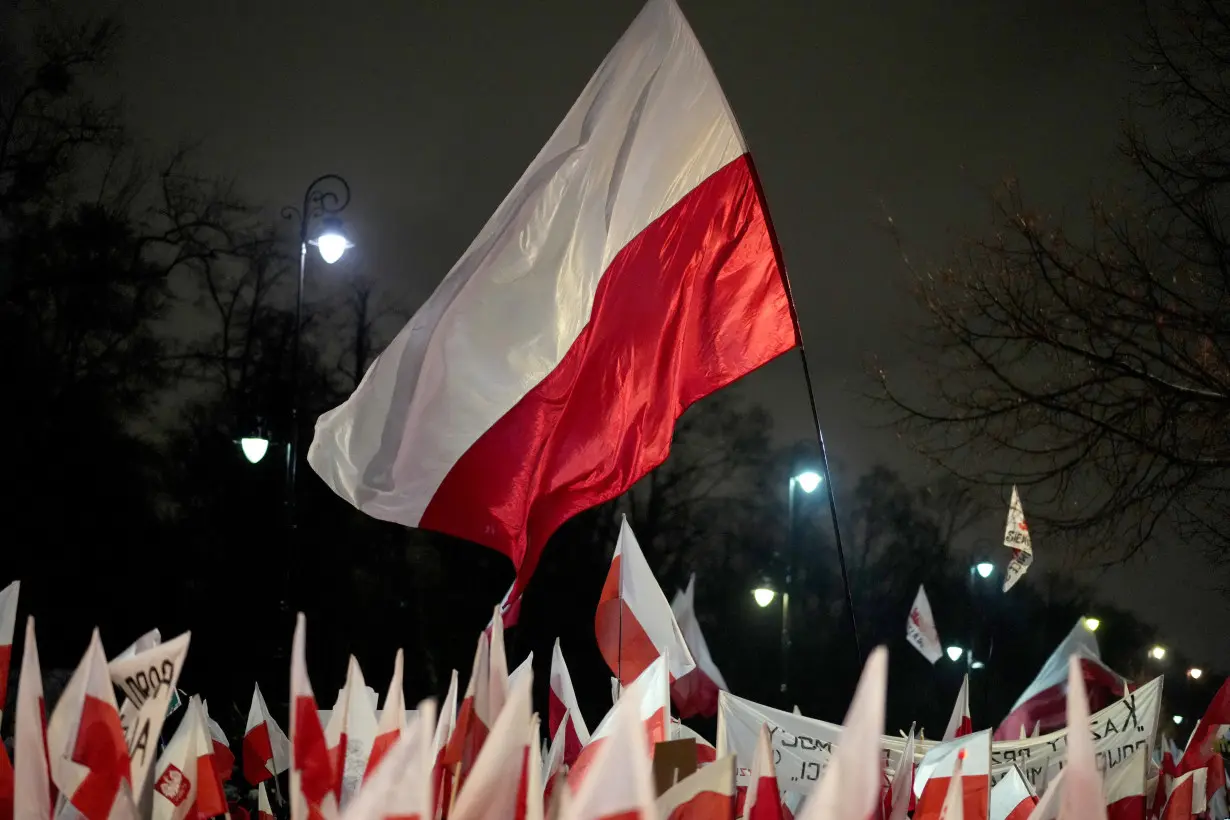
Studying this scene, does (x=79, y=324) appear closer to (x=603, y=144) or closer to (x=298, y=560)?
(x=298, y=560)

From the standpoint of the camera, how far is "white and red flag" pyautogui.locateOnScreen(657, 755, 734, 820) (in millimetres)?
3320

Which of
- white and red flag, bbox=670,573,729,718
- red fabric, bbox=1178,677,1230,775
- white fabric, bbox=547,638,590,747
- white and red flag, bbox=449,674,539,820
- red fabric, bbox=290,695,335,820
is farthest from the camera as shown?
white and red flag, bbox=670,573,729,718

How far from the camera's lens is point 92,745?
438cm

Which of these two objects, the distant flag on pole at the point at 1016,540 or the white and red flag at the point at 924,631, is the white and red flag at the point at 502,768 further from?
the white and red flag at the point at 924,631

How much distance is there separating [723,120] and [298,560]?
2193 cm

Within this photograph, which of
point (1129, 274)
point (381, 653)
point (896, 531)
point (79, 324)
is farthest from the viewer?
point (896, 531)

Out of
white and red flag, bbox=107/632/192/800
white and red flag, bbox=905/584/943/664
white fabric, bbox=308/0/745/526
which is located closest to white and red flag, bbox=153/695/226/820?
white and red flag, bbox=107/632/192/800

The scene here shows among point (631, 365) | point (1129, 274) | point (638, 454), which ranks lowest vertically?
point (638, 454)

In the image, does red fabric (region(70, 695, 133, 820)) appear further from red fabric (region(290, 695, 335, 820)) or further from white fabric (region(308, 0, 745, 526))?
white fabric (region(308, 0, 745, 526))

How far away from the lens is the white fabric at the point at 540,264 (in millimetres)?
5941

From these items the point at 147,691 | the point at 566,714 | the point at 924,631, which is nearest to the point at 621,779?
the point at 147,691

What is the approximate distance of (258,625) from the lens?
81.3ft

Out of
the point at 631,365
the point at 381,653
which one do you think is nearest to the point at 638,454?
the point at 631,365

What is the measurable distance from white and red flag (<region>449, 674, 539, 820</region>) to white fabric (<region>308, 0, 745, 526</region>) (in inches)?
121
